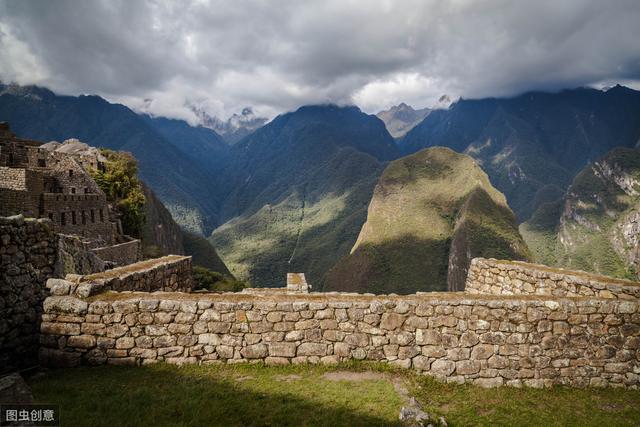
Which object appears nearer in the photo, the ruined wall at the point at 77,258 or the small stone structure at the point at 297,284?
the small stone structure at the point at 297,284

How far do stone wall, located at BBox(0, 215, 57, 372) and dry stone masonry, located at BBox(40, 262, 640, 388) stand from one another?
94cm

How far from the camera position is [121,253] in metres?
25.9

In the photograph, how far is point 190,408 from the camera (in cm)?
559

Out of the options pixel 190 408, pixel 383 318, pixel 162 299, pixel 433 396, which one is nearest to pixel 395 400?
pixel 433 396

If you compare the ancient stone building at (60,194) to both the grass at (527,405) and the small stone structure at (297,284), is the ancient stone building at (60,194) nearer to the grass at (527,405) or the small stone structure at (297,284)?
the small stone structure at (297,284)

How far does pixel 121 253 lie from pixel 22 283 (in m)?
20.8

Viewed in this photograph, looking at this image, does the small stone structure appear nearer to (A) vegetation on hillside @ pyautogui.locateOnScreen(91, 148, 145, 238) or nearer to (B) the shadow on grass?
(B) the shadow on grass

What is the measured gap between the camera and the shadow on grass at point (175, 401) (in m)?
5.31

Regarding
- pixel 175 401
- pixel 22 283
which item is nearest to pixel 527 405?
pixel 175 401

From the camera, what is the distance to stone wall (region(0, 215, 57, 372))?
6719mm

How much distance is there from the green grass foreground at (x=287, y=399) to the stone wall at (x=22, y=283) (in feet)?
3.31

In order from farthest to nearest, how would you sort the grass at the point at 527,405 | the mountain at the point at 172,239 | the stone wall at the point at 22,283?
the mountain at the point at 172,239, the stone wall at the point at 22,283, the grass at the point at 527,405

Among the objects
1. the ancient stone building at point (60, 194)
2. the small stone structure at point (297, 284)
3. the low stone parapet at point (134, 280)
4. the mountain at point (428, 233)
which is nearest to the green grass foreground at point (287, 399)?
the low stone parapet at point (134, 280)

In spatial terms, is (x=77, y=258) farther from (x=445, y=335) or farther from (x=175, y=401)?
(x=445, y=335)
